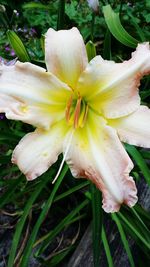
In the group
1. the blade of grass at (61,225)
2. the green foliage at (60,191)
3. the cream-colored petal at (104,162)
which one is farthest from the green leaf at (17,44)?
the blade of grass at (61,225)

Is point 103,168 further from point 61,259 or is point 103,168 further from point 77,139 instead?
point 61,259

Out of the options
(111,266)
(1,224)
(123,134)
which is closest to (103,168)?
(123,134)

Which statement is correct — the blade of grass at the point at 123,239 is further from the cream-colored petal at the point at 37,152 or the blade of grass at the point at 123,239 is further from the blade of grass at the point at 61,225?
the cream-colored petal at the point at 37,152

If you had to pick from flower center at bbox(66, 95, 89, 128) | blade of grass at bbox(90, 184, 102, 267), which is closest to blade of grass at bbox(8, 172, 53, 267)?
blade of grass at bbox(90, 184, 102, 267)

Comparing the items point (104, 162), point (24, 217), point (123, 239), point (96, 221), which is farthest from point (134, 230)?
point (104, 162)

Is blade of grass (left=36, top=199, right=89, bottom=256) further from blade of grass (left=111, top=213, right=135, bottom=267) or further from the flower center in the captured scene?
the flower center

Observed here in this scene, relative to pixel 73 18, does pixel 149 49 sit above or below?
above
